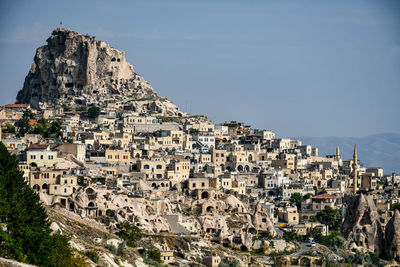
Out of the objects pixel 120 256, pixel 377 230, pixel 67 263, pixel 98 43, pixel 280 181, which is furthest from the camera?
pixel 98 43

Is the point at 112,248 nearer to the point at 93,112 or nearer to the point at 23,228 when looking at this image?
the point at 23,228

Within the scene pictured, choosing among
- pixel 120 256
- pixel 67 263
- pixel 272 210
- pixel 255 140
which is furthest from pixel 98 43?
pixel 67 263

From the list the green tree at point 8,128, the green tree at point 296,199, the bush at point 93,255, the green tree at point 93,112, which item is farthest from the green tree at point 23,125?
the bush at point 93,255

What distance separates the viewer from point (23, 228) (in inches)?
2287

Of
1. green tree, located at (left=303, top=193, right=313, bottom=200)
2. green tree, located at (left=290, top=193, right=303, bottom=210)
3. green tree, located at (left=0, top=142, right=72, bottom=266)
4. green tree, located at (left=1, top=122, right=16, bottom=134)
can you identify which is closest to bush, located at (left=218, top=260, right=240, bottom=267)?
green tree, located at (left=0, top=142, right=72, bottom=266)

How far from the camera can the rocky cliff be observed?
14625 cm

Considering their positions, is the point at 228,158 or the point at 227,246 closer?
the point at 227,246

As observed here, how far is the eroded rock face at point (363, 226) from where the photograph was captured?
97.2 metres

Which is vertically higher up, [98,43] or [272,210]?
[98,43]

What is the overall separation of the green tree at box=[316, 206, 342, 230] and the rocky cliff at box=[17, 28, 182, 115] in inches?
1851

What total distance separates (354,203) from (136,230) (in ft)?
103

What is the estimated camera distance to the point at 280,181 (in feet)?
372

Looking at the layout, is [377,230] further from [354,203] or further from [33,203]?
[33,203]

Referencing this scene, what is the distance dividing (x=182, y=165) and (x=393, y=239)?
24669 mm
